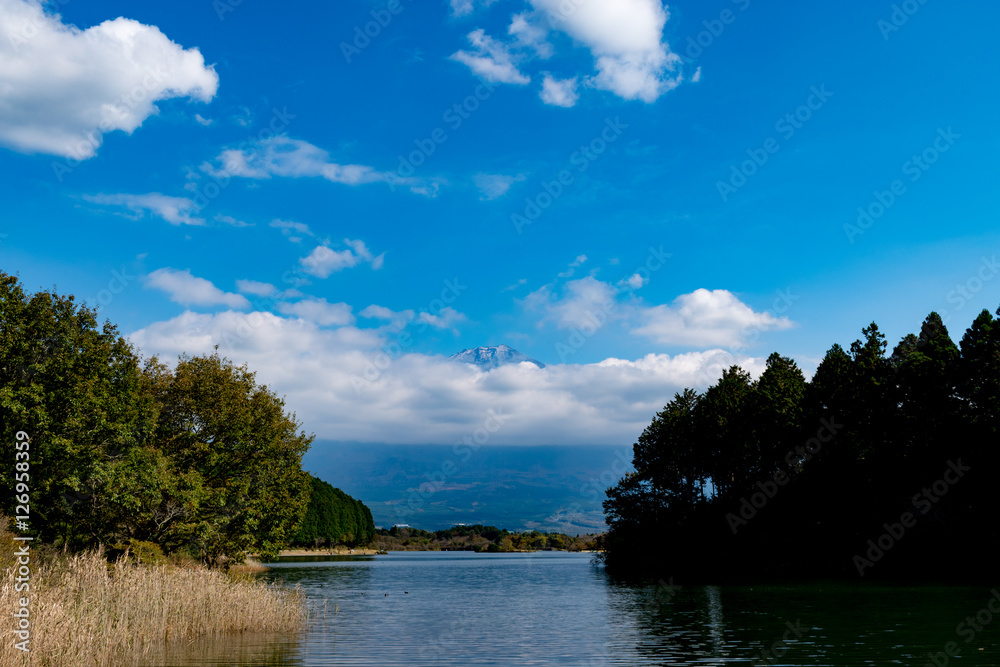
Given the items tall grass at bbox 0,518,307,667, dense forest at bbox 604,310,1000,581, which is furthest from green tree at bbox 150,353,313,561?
dense forest at bbox 604,310,1000,581

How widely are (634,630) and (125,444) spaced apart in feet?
117

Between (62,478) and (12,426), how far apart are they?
14.8 ft

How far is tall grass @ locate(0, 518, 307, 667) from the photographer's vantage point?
71.0 feet

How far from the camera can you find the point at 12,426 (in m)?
43.3

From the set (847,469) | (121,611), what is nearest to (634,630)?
(121,611)

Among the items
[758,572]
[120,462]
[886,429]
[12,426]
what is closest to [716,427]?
[758,572]

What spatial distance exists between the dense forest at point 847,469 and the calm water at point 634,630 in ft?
40.2

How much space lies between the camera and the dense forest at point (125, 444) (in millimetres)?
44562

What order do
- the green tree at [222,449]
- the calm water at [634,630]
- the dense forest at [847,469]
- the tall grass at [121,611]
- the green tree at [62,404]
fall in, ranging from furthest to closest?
the dense forest at [847,469] < the green tree at [222,449] < the green tree at [62,404] < the calm water at [634,630] < the tall grass at [121,611]

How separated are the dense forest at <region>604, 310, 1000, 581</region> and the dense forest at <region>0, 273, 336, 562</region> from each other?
55.9m

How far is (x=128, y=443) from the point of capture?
166 feet

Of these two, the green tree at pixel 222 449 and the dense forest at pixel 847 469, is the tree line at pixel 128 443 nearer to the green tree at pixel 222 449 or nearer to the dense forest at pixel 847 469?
the green tree at pixel 222 449

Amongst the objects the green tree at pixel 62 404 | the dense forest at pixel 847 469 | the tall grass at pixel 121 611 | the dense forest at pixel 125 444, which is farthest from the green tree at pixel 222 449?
the dense forest at pixel 847 469

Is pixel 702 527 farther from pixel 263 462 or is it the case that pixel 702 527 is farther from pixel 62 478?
pixel 62 478
